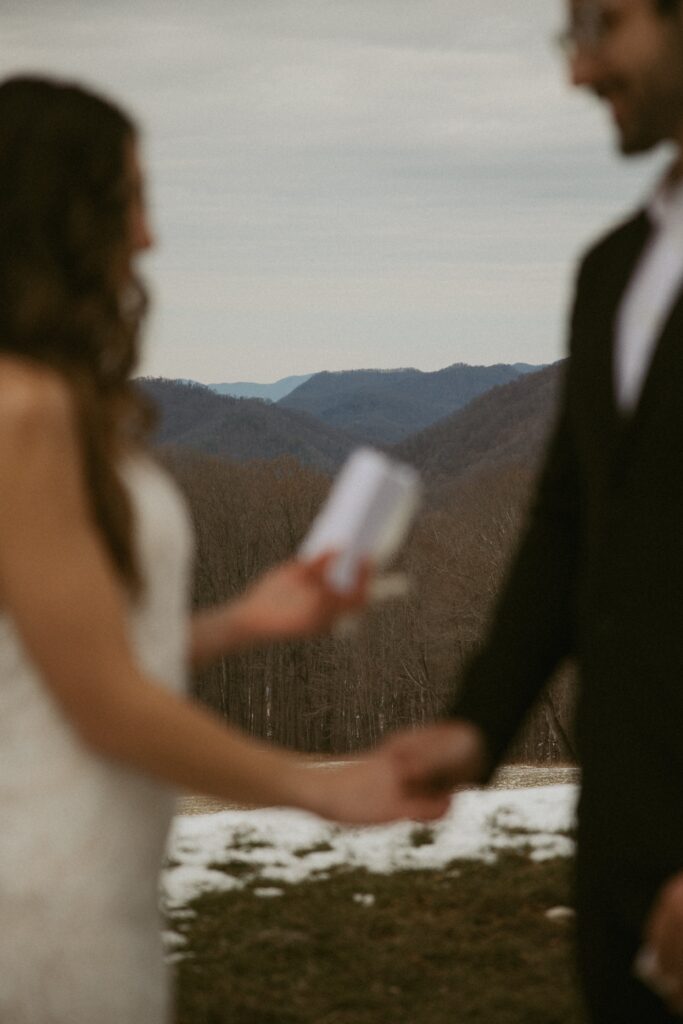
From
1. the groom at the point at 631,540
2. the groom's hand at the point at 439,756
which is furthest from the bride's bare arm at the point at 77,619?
the groom at the point at 631,540

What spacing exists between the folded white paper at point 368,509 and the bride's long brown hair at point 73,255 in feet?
1.40

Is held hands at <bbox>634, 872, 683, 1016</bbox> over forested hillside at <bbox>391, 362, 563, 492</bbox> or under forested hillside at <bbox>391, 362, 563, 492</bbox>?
over

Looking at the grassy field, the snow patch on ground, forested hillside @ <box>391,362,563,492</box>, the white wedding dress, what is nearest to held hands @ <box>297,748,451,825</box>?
the white wedding dress

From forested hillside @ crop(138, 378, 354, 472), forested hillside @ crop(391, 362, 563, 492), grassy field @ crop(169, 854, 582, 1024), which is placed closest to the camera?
grassy field @ crop(169, 854, 582, 1024)

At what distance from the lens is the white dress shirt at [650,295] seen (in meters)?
2.00

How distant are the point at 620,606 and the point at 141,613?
2.17 ft

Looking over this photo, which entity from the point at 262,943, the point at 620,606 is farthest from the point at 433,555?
the point at 620,606

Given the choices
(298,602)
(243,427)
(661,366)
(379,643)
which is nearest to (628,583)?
(661,366)

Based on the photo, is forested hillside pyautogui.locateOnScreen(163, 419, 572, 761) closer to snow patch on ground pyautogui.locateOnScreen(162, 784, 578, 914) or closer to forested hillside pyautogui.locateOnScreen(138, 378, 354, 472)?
snow patch on ground pyautogui.locateOnScreen(162, 784, 578, 914)

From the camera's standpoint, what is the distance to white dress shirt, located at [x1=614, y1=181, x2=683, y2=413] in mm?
1996

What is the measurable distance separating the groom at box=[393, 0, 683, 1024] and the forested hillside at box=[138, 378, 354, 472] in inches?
4183

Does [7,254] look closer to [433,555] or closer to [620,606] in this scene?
[620,606]

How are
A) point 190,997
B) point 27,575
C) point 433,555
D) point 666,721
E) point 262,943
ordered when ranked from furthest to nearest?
point 433,555
point 262,943
point 190,997
point 666,721
point 27,575

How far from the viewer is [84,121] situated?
195 centimetres
